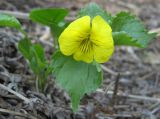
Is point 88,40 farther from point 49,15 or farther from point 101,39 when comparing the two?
point 49,15

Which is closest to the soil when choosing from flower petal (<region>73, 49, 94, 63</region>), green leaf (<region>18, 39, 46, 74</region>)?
green leaf (<region>18, 39, 46, 74</region>)

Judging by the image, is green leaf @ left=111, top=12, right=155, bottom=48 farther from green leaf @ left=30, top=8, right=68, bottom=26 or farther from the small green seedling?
green leaf @ left=30, top=8, right=68, bottom=26

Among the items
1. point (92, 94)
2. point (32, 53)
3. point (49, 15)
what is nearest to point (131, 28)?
point (49, 15)

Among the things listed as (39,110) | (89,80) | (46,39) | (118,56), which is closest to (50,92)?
(39,110)

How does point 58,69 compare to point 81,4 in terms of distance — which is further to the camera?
point 81,4

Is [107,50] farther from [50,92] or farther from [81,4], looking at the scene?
[81,4]

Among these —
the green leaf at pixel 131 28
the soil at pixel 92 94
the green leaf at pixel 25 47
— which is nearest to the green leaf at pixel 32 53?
the green leaf at pixel 25 47

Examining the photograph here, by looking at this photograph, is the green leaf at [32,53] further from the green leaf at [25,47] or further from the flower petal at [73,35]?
the flower petal at [73,35]
